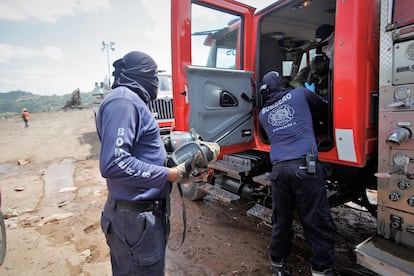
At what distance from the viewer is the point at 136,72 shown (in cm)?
162

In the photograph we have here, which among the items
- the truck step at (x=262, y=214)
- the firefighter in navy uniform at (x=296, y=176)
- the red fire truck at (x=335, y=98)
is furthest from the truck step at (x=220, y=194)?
the firefighter in navy uniform at (x=296, y=176)

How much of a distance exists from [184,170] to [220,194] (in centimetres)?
208

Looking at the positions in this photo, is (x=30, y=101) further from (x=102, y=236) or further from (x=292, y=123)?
(x=292, y=123)

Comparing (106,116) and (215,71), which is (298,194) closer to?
(215,71)

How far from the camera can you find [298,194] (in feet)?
7.62

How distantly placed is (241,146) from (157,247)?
1.95m

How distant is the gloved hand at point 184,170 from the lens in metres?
1.56

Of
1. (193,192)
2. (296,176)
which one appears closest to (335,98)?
(296,176)

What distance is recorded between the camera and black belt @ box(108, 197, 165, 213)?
1.54 meters

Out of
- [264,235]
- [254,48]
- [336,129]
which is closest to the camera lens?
[336,129]

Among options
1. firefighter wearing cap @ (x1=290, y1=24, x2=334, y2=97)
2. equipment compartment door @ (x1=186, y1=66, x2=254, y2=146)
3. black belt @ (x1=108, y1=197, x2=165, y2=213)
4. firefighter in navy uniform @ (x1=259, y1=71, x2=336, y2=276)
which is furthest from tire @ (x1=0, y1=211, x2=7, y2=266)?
firefighter wearing cap @ (x1=290, y1=24, x2=334, y2=97)

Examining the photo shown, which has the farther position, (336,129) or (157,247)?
(336,129)

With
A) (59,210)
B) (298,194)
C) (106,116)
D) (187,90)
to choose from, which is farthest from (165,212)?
(59,210)

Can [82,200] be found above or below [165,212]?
below
